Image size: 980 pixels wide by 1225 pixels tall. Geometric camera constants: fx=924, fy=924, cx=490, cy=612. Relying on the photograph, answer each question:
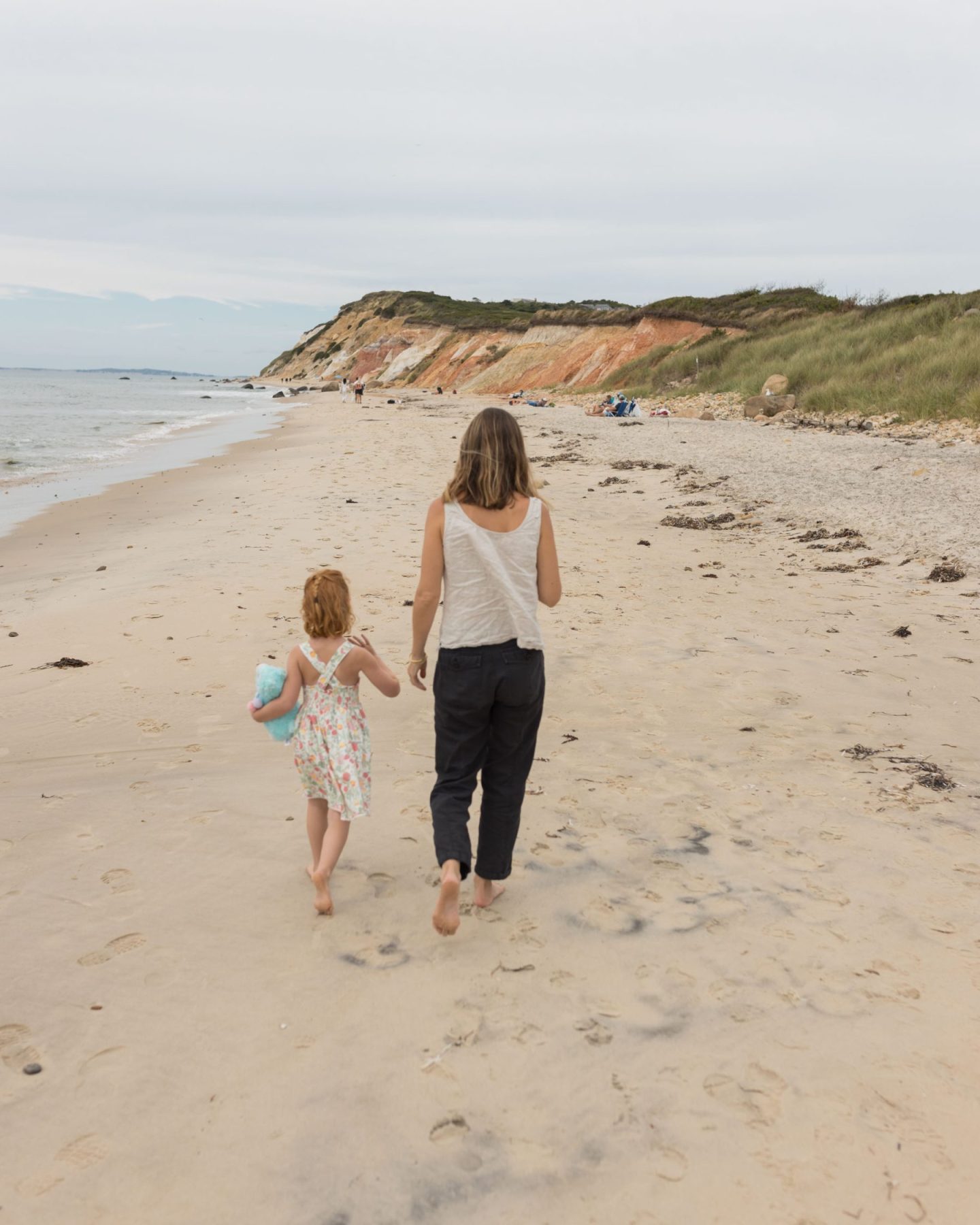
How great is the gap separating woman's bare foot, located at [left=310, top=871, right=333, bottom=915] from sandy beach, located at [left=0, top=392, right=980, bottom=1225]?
0.05 m

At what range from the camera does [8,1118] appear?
2.54 meters

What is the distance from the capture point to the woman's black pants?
3.34 metres

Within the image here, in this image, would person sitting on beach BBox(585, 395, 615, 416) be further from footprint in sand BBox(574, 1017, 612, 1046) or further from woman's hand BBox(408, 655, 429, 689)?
footprint in sand BBox(574, 1017, 612, 1046)

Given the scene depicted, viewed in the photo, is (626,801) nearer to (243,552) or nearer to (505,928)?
(505,928)

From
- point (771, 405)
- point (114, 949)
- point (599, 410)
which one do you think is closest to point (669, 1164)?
point (114, 949)

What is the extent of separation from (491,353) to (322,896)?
189 ft

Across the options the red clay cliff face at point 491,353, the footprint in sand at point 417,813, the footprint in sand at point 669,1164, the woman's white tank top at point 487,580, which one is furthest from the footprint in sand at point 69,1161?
the red clay cliff face at point 491,353

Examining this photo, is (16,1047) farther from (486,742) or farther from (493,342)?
(493,342)

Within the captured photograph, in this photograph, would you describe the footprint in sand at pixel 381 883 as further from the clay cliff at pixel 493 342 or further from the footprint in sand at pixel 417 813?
the clay cliff at pixel 493 342

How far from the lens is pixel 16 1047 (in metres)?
Answer: 2.81

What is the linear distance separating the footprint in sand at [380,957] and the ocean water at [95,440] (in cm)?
1147

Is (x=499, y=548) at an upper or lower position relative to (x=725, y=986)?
upper

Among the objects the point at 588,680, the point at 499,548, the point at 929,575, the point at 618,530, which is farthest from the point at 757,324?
the point at 499,548

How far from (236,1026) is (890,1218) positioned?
6.28ft
